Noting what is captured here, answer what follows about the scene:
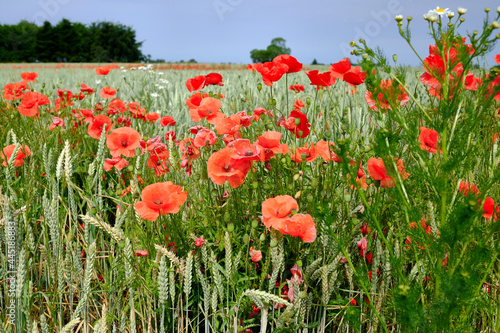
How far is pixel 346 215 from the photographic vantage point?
128 cm

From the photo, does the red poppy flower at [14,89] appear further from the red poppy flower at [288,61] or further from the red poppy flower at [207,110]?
the red poppy flower at [288,61]

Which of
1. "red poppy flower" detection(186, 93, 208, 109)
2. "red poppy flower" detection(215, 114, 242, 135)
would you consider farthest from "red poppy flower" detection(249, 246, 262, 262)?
"red poppy flower" detection(186, 93, 208, 109)

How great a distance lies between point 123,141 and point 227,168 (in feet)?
1.86

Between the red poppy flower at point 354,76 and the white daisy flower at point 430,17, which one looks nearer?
the white daisy flower at point 430,17

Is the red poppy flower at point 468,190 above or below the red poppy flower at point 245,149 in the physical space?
below

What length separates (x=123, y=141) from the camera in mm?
1532

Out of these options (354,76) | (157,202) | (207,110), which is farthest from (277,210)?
(354,76)

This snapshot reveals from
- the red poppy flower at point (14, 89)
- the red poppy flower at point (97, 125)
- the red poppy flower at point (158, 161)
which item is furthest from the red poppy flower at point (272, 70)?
the red poppy flower at point (14, 89)

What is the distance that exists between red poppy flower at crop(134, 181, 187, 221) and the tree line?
43949 mm

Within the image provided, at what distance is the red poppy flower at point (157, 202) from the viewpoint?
1.05 metres

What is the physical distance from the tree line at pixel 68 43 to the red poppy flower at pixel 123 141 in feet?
142

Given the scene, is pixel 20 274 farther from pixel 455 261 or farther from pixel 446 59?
pixel 446 59

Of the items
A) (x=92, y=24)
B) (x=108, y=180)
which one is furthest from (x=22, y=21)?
(x=108, y=180)

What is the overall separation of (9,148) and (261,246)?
106 centimetres
